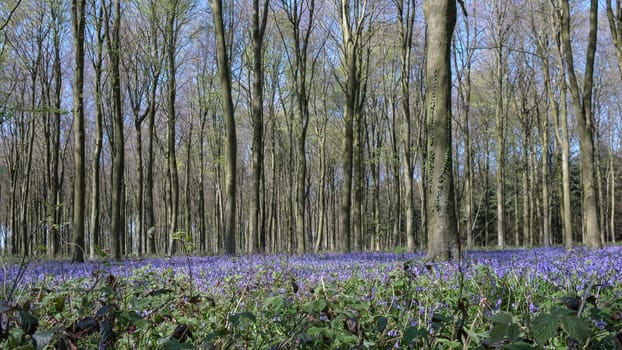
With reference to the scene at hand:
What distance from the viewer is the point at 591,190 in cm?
1091

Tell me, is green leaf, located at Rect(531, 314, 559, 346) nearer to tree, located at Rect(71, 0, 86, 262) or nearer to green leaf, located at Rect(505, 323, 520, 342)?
green leaf, located at Rect(505, 323, 520, 342)

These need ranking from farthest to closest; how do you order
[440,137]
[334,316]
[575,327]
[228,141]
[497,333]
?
[228,141], [440,137], [334,316], [497,333], [575,327]

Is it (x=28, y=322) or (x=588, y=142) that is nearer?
(x=28, y=322)

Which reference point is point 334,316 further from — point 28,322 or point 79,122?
point 79,122

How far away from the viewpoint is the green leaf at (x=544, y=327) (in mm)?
1287

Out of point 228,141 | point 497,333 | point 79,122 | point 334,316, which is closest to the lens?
point 497,333

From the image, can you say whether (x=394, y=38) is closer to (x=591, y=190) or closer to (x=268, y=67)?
(x=268, y=67)

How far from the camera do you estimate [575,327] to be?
4.17 feet

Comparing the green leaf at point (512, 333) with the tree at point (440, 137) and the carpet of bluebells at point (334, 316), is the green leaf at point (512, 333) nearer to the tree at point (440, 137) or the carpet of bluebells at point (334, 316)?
the carpet of bluebells at point (334, 316)

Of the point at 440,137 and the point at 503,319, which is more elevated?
the point at 440,137

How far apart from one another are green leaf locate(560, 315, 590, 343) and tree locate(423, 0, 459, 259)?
5.15 meters

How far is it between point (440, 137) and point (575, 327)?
5.98 m

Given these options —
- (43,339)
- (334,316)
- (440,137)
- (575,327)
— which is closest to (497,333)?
(575,327)

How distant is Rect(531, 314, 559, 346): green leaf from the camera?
1.29m
